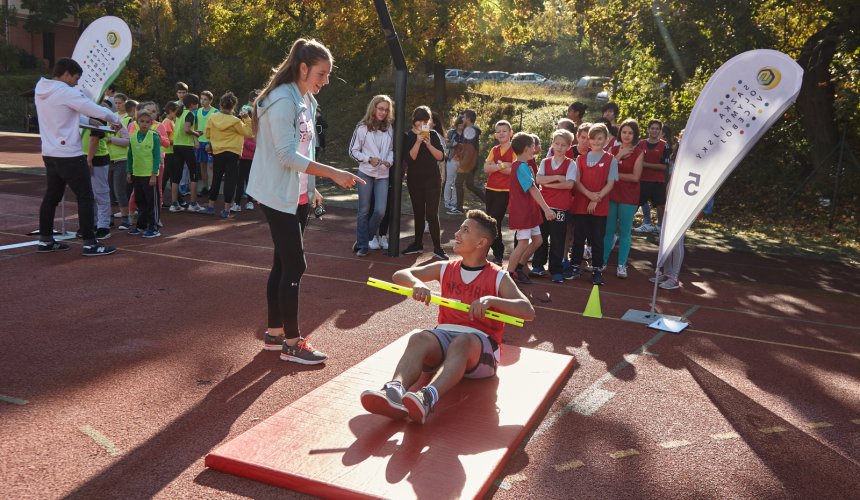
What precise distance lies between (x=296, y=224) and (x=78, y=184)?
4378 mm

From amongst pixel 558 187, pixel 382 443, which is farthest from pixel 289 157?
pixel 558 187

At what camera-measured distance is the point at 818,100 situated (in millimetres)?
16359

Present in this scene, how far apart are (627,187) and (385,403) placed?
19.1ft

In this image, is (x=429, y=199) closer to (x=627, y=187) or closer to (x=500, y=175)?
(x=500, y=175)

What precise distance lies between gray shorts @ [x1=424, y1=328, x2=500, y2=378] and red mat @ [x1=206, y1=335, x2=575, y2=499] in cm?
7

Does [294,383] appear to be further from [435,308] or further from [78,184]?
[78,184]

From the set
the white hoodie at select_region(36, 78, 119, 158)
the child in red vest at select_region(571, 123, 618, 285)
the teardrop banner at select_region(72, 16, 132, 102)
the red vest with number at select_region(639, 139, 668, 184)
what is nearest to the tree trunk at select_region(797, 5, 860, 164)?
the red vest with number at select_region(639, 139, 668, 184)

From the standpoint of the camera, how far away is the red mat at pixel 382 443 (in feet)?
11.7

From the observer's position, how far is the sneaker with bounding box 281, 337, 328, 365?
5.51 m

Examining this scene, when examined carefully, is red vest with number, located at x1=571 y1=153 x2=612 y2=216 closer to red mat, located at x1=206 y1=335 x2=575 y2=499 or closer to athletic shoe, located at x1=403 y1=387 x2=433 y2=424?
red mat, located at x1=206 y1=335 x2=575 y2=499

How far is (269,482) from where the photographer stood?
3.62m

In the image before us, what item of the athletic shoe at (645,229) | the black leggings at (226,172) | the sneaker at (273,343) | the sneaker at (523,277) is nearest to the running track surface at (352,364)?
the sneaker at (273,343)

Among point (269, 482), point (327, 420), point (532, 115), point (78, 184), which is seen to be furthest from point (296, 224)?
point (532, 115)

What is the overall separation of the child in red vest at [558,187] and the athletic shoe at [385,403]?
16.4 ft
